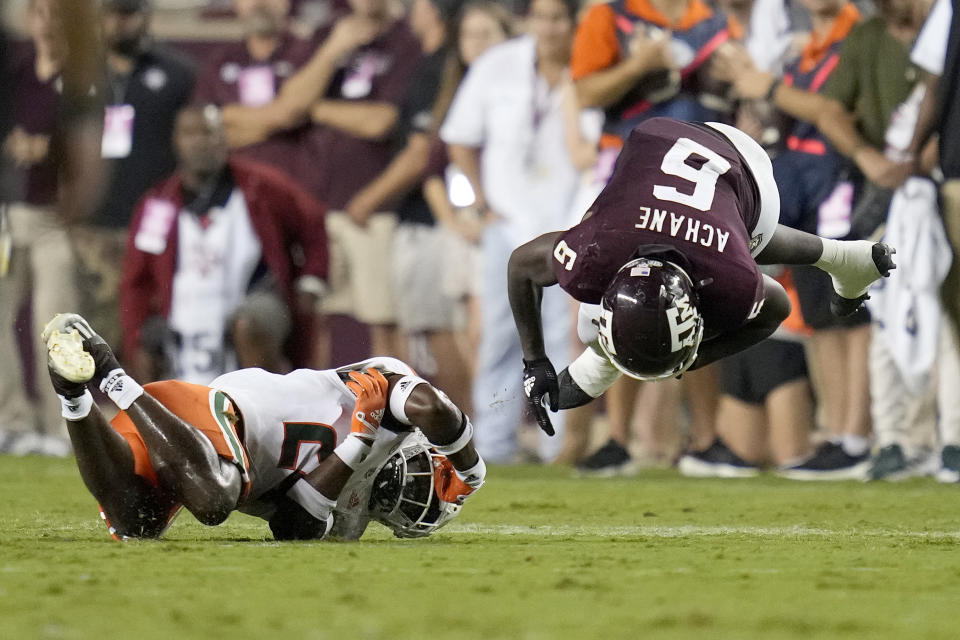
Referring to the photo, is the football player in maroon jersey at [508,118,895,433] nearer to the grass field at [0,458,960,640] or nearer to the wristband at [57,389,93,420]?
the grass field at [0,458,960,640]

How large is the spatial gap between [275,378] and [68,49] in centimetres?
634

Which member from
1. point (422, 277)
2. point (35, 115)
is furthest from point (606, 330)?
point (35, 115)

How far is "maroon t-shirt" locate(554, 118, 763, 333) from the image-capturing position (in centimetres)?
577

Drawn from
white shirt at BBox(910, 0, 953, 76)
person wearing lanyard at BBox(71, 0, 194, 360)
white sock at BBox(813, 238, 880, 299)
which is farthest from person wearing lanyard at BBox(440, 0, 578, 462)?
white sock at BBox(813, 238, 880, 299)

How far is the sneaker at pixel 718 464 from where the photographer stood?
9.85 meters

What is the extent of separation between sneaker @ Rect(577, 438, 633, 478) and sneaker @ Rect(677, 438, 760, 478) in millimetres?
390

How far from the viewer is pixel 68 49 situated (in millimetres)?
11586

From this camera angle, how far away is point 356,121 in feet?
37.3

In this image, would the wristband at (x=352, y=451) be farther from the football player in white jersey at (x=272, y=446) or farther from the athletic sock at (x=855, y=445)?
the athletic sock at (x=855, y=445)

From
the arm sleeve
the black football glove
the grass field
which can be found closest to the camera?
Answer: the grass field

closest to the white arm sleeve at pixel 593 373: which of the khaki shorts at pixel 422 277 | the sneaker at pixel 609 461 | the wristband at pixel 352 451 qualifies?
the wristband at pixel 352 451

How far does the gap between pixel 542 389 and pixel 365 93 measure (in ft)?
17.5

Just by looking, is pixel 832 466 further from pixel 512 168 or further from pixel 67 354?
pixel 67 354

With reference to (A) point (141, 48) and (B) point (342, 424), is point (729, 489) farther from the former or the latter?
(A) point (141, 48)
